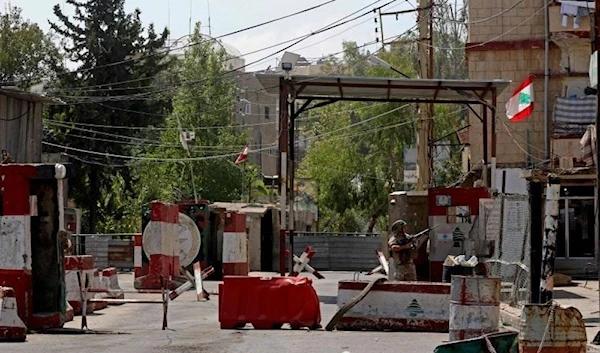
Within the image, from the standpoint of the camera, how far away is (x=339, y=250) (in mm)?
44219

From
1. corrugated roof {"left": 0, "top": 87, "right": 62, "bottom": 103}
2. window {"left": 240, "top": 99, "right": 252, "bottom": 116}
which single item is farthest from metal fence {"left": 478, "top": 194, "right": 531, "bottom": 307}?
window {"left": 240, "top": 99, "right": 252, "bottom": 116}

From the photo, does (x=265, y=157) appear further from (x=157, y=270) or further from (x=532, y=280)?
(x=532, y=280)

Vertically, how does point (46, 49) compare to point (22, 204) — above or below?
above

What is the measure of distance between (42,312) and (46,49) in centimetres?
4883

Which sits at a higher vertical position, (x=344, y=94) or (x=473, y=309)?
(x=344, y=94)

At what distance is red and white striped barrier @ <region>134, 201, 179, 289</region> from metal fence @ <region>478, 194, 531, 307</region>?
6.06 metres

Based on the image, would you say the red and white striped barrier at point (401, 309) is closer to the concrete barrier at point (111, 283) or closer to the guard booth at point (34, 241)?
the guard booth at point (34, 241)

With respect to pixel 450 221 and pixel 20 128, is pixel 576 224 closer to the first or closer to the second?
pixel 450 221

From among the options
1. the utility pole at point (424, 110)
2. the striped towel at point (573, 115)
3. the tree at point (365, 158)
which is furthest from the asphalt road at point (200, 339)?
the tree at point (365, 158)

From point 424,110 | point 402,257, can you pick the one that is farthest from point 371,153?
point 402,257

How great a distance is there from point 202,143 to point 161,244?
4706cm

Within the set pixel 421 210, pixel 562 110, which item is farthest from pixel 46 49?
pixel 421 210

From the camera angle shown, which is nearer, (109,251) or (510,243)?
(510,243)

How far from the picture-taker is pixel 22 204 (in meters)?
15.6
